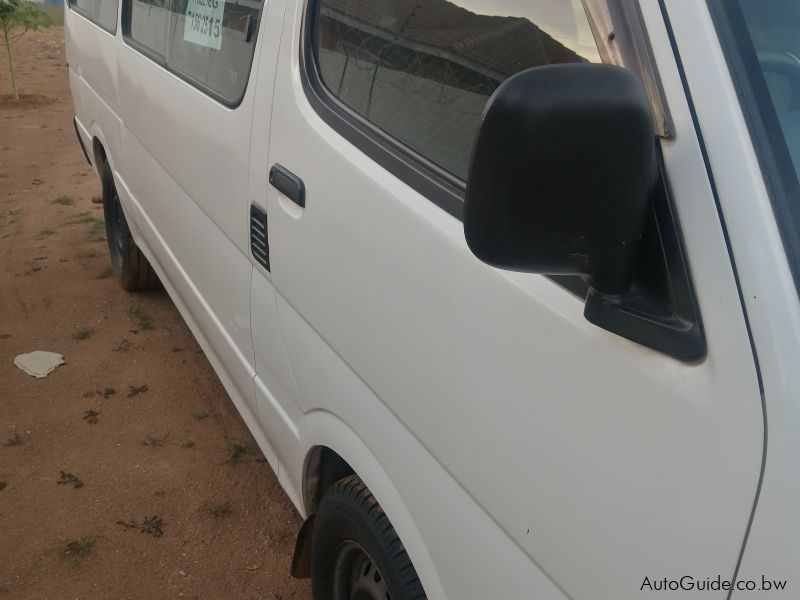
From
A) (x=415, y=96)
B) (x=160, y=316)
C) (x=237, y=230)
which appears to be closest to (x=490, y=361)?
(x=415, y=96)

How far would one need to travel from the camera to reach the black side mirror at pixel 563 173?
2.68ft

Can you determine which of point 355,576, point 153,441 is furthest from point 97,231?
point 355,576

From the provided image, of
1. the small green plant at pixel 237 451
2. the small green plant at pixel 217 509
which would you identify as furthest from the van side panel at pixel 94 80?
the small green plant at pixel 217 509

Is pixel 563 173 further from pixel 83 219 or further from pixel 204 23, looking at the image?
pixel 83 219

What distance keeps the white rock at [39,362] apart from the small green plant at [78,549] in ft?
4.28

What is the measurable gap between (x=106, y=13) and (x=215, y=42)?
200 centimetres

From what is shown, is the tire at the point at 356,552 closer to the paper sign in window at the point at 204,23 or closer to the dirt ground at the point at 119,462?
the dirt ground at the point at 119,462

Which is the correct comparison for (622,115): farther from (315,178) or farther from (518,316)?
(315,178)

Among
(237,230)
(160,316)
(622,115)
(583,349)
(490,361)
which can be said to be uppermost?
(622,115)

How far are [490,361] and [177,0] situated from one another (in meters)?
2.35

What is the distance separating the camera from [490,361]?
1.18 metres

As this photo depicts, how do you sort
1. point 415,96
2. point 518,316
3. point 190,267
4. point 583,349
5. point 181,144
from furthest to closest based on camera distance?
1. point 190,267
2. point 181,144
3. point 415,96
4. point 518,316
5. point 583,349

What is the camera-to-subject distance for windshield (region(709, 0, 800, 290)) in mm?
894

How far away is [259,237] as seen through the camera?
1.99 m
